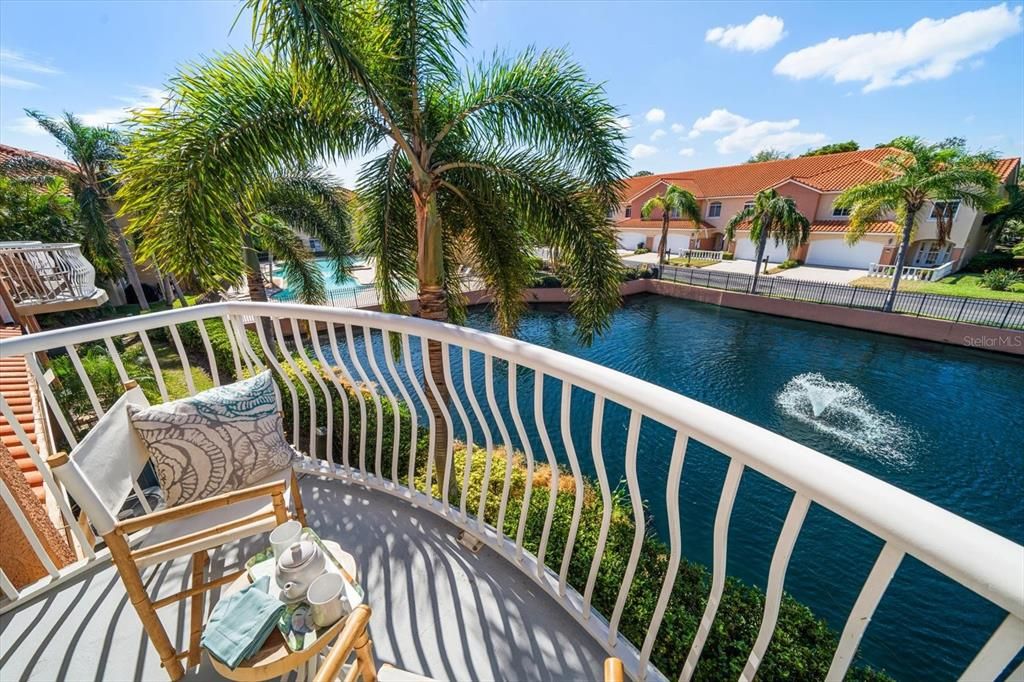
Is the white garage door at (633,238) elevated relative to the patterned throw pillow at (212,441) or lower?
lower

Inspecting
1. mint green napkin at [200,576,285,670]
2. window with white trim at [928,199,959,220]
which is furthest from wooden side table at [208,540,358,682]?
window with white trim at [928,199,959,220]

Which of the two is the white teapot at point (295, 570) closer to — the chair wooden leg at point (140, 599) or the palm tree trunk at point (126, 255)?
the chair wooden leg at point (140, 599)

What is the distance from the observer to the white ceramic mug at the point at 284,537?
4.37ft

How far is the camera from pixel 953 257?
67.6ft

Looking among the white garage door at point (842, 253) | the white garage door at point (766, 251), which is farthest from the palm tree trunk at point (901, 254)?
the white garage door at point (766, 251)

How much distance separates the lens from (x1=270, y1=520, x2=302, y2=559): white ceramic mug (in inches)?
52.5

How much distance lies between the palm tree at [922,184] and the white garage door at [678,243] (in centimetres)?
1313

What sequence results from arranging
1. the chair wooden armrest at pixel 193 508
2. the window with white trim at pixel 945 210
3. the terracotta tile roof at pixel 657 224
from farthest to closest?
the terracotta tile roof at pixel 657 224 → the window with white trim at pixel 945 210 → the chair wooden armrest at pixel 193 508

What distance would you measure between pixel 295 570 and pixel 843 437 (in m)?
10.9

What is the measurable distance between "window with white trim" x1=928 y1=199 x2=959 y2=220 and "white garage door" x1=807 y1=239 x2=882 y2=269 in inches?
96.0

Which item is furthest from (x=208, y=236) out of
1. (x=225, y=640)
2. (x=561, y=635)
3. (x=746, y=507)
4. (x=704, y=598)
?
(x=746, y=507)

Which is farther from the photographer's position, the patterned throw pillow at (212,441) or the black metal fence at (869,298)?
the black metal fence at (869,298)

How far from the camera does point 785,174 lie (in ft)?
76.7

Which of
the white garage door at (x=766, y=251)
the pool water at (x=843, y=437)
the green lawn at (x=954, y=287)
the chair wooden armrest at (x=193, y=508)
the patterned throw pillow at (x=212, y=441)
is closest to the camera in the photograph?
the chair wooden armrest at (x=193, y=508)
